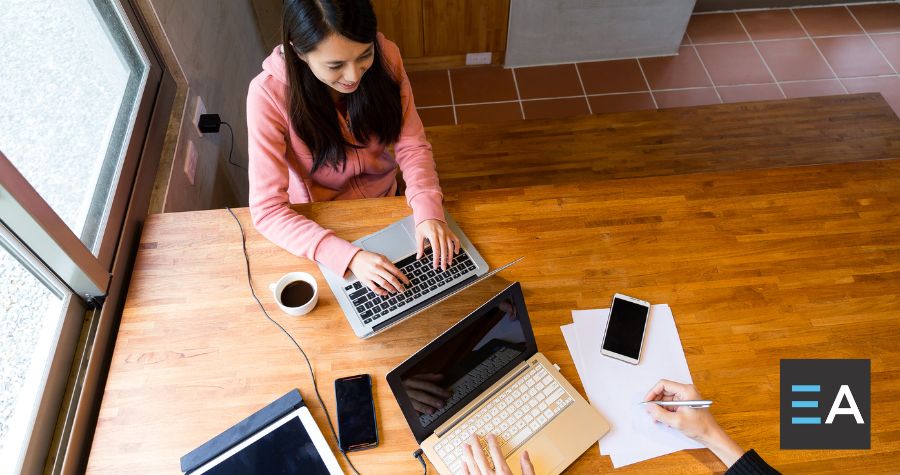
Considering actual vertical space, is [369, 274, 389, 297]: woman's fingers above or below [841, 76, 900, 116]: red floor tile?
above

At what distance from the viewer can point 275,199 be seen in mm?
1343

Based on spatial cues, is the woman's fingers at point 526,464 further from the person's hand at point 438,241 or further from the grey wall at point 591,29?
the grey wall at point 591,29

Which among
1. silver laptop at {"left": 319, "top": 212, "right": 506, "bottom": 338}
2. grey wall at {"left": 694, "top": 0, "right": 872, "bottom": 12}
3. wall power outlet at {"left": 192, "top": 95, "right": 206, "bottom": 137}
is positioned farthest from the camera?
grey wall at {"left": 694, "top": 0, "right": 872, "bottom": 12}

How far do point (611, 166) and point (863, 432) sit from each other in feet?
5.57

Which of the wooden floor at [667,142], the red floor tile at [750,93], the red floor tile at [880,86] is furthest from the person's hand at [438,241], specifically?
the red floor tile at [880,86]

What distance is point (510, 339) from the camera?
114cm

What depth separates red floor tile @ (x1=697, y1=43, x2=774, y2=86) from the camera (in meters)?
3.23

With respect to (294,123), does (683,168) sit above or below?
below

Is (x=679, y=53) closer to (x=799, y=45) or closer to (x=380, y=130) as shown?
(x=799, y=45)

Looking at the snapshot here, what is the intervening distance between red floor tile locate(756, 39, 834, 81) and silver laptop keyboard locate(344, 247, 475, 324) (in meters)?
2.84

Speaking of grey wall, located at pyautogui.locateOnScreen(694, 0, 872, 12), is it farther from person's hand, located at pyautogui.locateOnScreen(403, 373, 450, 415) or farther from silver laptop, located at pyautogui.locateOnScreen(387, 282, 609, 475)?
person's hand, located at pyautogui.locateOnScreen(403, 373, 450, 415)

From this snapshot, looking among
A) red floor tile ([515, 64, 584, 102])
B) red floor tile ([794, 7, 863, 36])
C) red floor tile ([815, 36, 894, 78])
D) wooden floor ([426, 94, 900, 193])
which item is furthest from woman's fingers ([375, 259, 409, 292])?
red floor tile ([794, 7, 863, 36])

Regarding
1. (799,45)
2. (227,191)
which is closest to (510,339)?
(227,191)

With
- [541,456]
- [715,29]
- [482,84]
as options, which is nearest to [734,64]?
[715,29]
